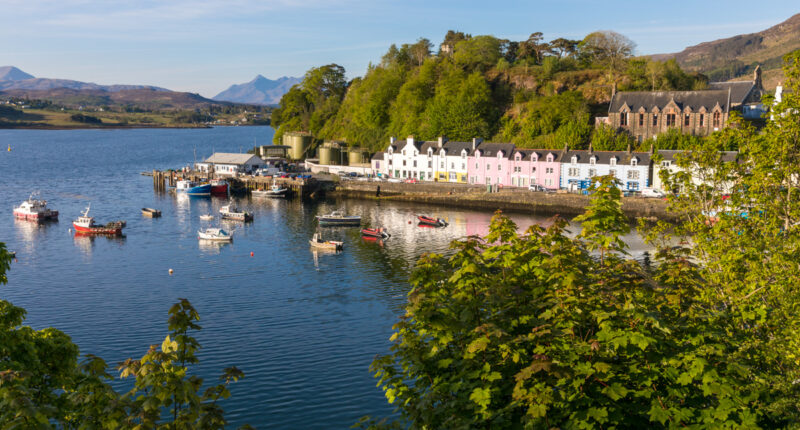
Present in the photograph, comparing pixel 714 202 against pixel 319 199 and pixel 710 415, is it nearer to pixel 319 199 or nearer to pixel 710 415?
pixel 710 415

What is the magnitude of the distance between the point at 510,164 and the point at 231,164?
5281 centimetres

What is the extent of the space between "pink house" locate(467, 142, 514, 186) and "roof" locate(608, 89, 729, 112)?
20.3m

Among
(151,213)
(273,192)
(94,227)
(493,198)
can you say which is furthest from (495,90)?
(94,227)

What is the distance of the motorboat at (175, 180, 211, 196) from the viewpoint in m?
101

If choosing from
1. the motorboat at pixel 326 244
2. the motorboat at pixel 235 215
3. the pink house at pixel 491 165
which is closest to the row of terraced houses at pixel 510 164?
the pink house at pixel 491 165

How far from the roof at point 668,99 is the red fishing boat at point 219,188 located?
65088 millimetres

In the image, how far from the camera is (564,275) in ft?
45.7

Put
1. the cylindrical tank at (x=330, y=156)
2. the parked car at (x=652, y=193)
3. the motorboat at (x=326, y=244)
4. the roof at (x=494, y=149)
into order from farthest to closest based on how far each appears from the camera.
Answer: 1. the cylindrical tank at (x=330, y=156)
2. the roof at (x=494, y=149)
3. the parked car at (x=652, y=193)
4. the motorboat at (x=326, y=244)

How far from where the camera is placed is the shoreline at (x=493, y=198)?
2970 inches

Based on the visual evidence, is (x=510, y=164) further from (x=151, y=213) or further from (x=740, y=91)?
(x=151, y=213)

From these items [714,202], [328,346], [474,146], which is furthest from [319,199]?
[714,202]

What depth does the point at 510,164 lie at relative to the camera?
300 ft

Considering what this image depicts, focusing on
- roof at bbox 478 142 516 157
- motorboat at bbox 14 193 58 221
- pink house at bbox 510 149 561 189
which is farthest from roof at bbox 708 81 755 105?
motorboat at bbox 14 193 58 221

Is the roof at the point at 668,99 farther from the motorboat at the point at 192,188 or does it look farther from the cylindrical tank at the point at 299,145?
the cylindrical tank at the point at 299,145
